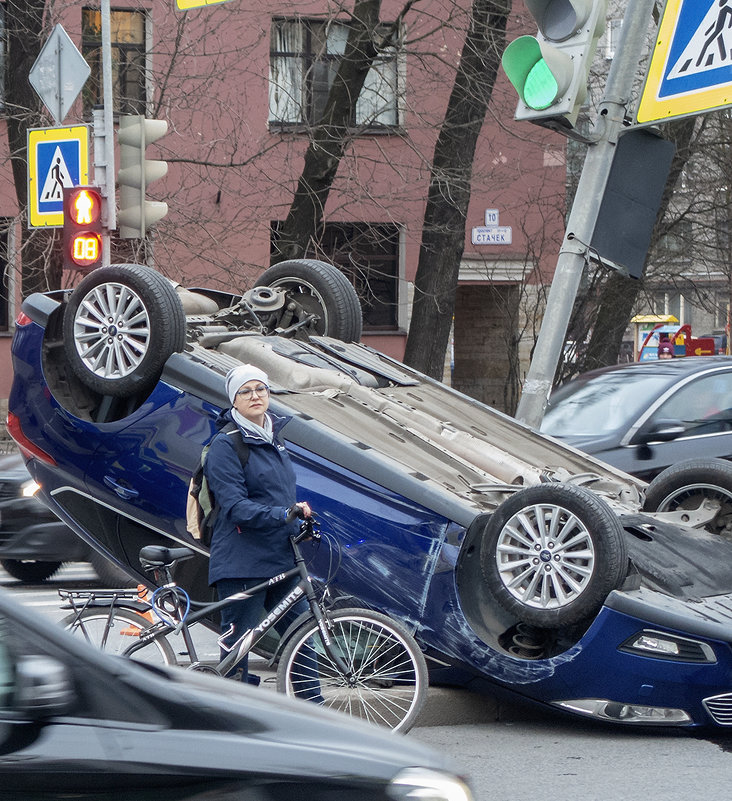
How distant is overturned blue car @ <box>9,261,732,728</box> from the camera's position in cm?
586

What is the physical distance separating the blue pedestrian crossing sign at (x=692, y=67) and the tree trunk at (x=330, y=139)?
26.7 ft

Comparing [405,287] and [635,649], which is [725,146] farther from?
[635,649]

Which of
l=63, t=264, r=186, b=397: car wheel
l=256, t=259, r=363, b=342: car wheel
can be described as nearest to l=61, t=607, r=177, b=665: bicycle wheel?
l=63, t=264, r=186, b=397: car wheel

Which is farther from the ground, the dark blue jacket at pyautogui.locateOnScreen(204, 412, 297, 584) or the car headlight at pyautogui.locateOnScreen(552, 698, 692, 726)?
the dark blue jacket at pyautogui.locateOnScreen(204, 412, 297, 584)

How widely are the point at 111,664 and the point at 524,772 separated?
3.00m

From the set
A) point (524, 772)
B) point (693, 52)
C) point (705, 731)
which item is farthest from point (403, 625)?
point (693, 52)

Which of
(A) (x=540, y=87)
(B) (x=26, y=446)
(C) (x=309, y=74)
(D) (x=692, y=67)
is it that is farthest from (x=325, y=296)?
(C) (x=309, y=74)

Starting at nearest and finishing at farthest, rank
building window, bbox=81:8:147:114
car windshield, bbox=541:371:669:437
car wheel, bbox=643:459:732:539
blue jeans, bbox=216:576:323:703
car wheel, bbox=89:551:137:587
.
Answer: blue jeans, bbox=216:576:323:703
car wheel, bbox=643:459:732:539
car wheel, bbox=89:551:137:587
car windshield, bbox=541:371:669:437
building window, bbox=81:8:147:114

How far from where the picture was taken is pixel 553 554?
5.93 m

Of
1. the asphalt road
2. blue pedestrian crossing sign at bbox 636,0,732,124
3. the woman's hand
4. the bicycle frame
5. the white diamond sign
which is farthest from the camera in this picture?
the white diamond sign

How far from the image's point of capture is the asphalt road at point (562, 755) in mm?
5324

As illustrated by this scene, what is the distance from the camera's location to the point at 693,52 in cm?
823

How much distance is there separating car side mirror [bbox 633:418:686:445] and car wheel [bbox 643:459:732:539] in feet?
12.0

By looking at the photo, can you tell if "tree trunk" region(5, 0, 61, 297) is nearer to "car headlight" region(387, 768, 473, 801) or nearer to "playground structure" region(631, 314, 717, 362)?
"playground structure" region(631, 314, 717, 362)
